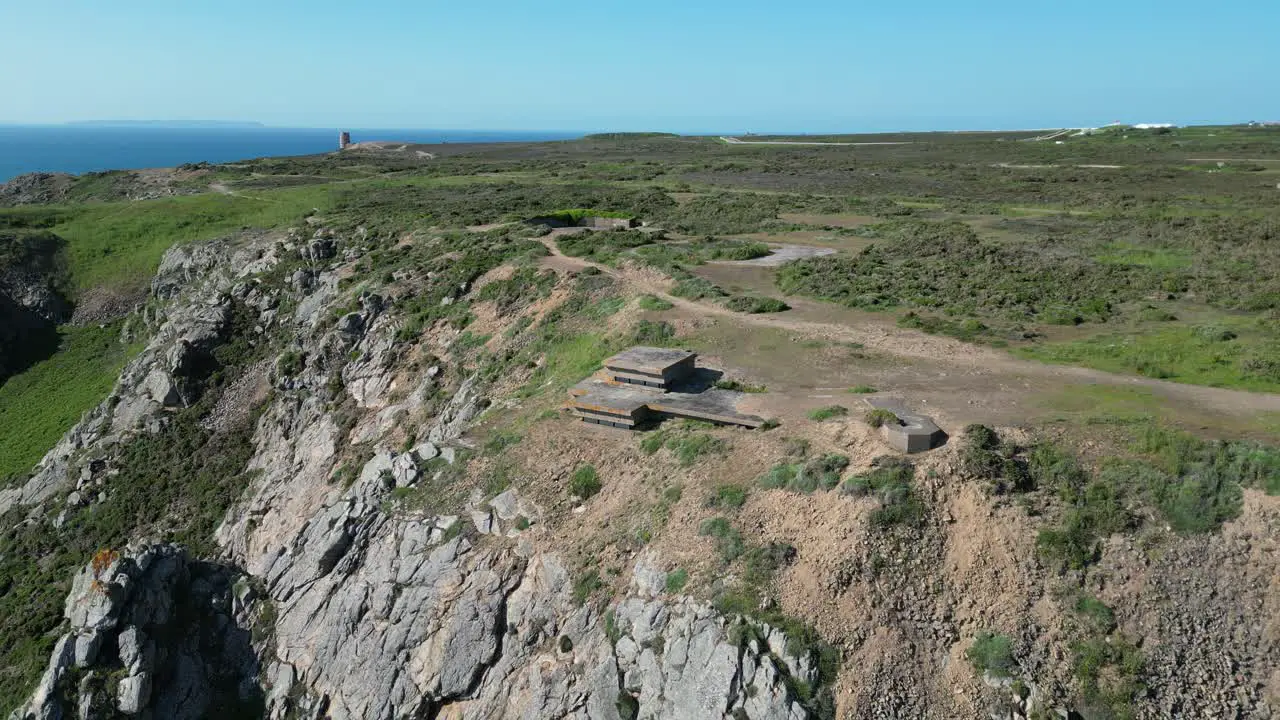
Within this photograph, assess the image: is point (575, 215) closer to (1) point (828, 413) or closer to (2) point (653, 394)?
(2) point (653, 394)

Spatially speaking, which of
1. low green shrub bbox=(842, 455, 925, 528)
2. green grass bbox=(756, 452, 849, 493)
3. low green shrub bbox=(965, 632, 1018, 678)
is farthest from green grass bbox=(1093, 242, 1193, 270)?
low green shrub bbox=(965, 632, 1018, 678)

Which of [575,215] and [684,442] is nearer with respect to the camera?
[684,442]

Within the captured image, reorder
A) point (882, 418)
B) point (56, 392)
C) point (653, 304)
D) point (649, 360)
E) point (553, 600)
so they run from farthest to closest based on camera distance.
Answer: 1. point (56, 392)
2. point (653, 304)
3. point (649, 360)
4. point (882, 418)
5. point (553, 600)

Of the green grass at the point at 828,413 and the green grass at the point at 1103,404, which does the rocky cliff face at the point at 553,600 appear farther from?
the green grass at the point at 1103,404

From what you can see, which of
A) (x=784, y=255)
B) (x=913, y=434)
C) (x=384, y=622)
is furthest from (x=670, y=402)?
(x=784, y=255)

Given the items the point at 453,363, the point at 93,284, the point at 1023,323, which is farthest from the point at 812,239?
the point at 93,284

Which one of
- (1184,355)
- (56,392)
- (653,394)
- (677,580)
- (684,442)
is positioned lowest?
(56,392)
